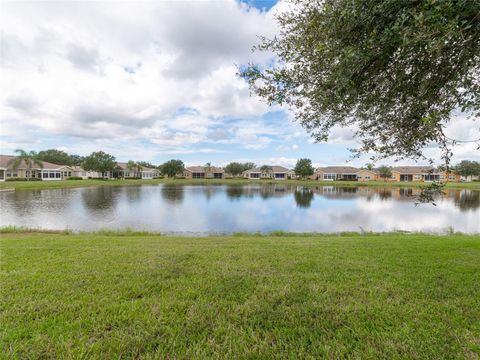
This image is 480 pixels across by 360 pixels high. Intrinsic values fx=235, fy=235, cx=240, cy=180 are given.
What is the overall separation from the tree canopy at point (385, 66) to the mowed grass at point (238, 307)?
2560 millimetres

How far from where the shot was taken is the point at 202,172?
316ft

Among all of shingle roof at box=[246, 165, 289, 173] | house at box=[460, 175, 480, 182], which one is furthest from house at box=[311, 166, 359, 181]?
house at box=[460, 175, 480, 182]

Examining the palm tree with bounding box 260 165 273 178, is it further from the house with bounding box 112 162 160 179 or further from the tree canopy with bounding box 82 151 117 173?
the tree canopy with bounding box 82 151 117 173

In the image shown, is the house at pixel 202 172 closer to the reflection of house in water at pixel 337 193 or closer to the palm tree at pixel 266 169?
the palm tree at pixel 266 169

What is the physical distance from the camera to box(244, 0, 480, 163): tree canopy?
2.99m

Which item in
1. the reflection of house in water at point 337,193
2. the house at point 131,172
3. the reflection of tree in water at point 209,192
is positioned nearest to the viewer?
the reflection of tree in water at point 209,192

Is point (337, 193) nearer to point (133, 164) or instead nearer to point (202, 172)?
point (202, 172)

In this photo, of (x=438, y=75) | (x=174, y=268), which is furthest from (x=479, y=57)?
(x=174, y=268)

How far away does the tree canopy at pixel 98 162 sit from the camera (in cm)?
6456

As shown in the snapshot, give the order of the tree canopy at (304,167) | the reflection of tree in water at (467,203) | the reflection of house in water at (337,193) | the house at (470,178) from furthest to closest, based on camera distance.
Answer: the house at (470,178) < the tree canopy at (304,167) < the reflection of house in water at (337,193) < the reflection of tree in water at (467,203)

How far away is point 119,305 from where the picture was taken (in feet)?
10.8

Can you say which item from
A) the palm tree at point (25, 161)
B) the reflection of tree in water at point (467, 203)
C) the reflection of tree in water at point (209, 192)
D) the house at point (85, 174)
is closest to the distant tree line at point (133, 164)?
the palm tree at point (25, 161)

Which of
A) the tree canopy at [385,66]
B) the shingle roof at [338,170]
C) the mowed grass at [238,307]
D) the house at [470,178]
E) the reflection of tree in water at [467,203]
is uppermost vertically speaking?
the shingle roof at [338,170]

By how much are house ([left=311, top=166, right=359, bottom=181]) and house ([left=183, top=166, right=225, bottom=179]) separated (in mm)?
39142
